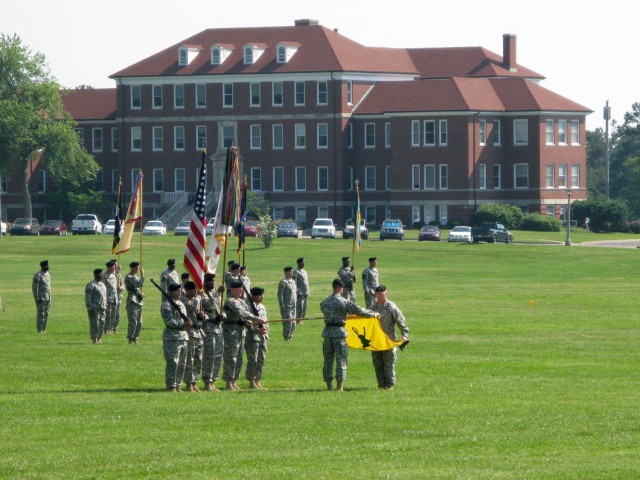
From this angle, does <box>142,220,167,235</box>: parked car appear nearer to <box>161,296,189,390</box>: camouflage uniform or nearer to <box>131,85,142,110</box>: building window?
<box>131,85,142,110</box>: building window

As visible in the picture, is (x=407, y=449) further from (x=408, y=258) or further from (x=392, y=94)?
(x=392, y=94)

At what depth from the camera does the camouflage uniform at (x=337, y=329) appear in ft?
80.1

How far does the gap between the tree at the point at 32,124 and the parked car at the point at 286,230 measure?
25.2 metres

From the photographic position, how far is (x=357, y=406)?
22.5 m

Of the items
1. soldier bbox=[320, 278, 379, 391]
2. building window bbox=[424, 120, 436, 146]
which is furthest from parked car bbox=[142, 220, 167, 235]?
soldier bbox=[320, 278, 379, 391]

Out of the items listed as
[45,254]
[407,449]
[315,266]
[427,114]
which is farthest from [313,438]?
[427,114]

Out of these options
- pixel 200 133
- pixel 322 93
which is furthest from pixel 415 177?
pixel 200 133

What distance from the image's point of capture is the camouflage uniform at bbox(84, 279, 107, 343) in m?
33.7

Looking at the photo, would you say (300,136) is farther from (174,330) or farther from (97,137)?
(174,330)

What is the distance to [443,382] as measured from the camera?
1016 inches

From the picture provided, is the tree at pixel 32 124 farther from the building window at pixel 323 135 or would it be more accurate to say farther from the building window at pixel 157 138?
the building window at pixel 323 135

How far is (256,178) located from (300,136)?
488cm

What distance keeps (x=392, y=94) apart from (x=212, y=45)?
14580 millimetres

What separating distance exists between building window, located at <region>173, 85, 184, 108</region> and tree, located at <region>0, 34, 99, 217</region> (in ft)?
25.6
